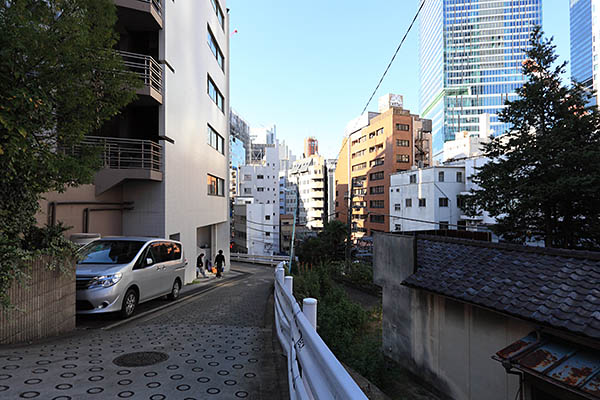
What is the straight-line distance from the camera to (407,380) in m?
9.88

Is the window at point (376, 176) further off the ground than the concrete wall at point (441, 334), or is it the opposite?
the window at point (376, 176)

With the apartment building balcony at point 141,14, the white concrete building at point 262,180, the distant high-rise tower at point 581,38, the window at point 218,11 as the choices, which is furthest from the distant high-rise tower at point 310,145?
the apartment building balcony at point 141,14

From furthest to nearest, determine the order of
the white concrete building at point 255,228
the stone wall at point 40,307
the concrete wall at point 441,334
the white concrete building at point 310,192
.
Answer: the white concrete building at point 310,192 < the white concrete building at point 255,228 < the concrete wall at point 441,334 < the stone wall at point 40,307

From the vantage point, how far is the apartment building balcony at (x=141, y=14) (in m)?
12.1

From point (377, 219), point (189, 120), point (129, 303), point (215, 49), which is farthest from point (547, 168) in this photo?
point (377, 219)

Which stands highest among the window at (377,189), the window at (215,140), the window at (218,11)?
the window at (218,11)

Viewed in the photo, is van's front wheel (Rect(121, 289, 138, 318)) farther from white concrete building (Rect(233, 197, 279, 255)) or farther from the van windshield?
white concrete building (Rect(233, 197, 279, 255))

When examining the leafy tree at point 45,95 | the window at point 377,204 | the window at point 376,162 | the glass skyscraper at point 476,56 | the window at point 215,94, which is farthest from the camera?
the glass skyscraper at point 476,56

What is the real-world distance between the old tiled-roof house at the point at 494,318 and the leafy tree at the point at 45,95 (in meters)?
7.80

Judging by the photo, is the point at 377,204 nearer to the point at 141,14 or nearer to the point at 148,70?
the point at 148,70

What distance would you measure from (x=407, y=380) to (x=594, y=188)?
12877mm

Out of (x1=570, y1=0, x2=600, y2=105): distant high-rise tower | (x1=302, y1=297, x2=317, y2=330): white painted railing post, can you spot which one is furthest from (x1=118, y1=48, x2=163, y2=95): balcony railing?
(x1=570, y1=0, x2=600, y2=105): distant high-rise tower

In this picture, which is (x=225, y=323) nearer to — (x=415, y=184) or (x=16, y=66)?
(x=16, y=66)

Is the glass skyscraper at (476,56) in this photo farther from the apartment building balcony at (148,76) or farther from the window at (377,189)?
the apartment building balcony at (148,76)
